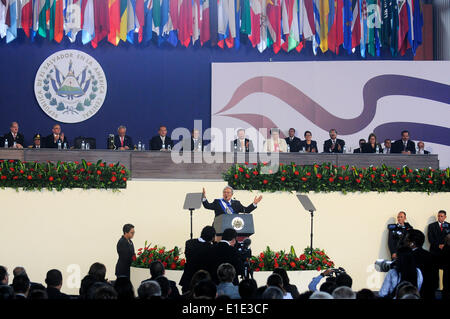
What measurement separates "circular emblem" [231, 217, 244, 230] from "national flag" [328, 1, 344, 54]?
327 inches

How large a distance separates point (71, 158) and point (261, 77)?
5.83 metres

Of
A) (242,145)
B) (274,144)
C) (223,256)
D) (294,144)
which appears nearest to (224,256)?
(223,256)

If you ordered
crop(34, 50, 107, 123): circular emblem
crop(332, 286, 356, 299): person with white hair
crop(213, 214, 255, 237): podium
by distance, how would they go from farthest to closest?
crop(34, 50, 107, 123): circular emblem < crop(213, 214, 255, 237): podium < crop(332, 286, 356, 299): person with white hair

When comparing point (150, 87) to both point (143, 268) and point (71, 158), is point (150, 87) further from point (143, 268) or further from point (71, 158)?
point (143, 268)

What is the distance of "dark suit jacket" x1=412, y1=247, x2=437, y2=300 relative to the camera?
6.18m

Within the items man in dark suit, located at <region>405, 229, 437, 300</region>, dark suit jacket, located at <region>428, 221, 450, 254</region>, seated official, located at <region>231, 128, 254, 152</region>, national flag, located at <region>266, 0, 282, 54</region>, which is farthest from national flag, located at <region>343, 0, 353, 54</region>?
man in dark suit, located at <region>405, 229, 437, 300</region>

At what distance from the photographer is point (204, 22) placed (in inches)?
641

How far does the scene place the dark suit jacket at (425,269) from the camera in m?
6.18

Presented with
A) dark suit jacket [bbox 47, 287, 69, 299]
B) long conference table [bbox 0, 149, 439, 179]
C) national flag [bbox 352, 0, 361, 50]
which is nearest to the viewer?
dark suit jacket [bbox 47, 287, 69, 299]

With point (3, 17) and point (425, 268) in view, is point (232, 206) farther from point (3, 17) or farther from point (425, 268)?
point (3, 17)

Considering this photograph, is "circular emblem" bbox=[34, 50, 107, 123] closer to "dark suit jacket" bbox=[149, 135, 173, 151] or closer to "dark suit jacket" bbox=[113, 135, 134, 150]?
"dark suit jacket" bbox=[113, 135, 134, 150]

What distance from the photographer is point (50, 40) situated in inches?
647

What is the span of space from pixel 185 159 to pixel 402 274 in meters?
5.81

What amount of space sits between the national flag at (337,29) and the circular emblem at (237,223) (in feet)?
27.3
